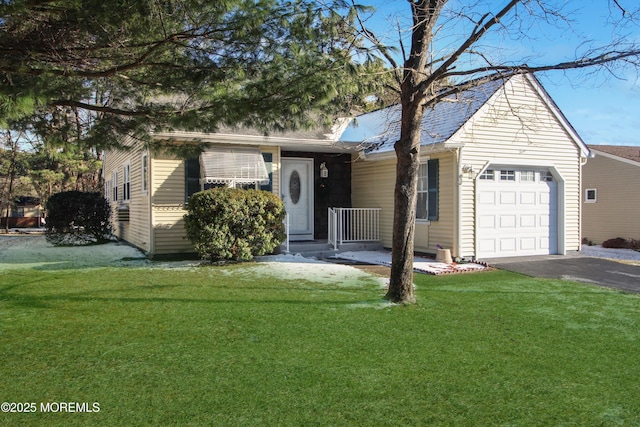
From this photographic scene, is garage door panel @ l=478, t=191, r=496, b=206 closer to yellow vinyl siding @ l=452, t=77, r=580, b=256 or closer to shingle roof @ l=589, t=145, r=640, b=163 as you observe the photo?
yellow vinyl siding @ l=452, t=77, r=580, b=256

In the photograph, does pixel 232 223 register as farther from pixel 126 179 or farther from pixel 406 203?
pixel 126 179

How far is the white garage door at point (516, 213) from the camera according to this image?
11867mm

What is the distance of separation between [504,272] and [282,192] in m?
6.39

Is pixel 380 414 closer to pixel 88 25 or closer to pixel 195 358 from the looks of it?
pixel 195 358

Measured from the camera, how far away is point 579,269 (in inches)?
423

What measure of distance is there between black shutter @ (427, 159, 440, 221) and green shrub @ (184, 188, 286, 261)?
3.79 m

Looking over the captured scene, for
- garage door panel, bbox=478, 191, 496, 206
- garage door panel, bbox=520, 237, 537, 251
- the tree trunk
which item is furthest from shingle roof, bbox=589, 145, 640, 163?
the tree trunk

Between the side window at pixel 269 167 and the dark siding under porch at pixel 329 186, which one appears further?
the dark siding under porch at pixel 329 186

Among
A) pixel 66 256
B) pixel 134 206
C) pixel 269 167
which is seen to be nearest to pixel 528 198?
pixel 269 167

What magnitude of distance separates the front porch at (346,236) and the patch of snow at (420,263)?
388 mm

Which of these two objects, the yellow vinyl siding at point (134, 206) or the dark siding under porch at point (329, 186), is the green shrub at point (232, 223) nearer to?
the yellow vinyl siding at point (134, 206)

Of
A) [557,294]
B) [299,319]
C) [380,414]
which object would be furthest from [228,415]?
[557,294]

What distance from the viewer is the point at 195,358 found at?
4.71m

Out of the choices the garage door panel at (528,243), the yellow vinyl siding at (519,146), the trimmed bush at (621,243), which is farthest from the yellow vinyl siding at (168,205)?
the trimmed bush at (621,243)
